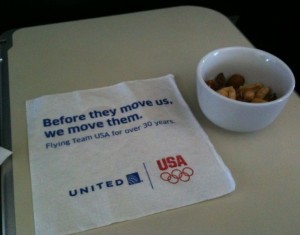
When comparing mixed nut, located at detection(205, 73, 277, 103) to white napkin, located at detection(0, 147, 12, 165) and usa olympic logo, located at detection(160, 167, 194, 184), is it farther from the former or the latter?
white napkin, located at detection(0, 147, 12, 165)

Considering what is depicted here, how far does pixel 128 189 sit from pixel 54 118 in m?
0.15

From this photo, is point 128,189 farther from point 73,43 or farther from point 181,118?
point 73,43

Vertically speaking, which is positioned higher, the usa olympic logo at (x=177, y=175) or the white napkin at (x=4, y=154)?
the white napkin at (x=4, y=154)

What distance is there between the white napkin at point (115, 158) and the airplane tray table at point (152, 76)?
0.04ft

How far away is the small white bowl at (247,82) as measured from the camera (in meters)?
0.38

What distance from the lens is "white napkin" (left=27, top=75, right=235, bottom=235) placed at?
337 mm

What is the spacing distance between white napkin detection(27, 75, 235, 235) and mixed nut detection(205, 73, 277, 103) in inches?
2.1

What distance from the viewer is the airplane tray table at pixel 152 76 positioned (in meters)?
0.33

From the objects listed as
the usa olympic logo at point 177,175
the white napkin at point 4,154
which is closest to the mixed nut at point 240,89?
the usa olympic logo at point 177,175

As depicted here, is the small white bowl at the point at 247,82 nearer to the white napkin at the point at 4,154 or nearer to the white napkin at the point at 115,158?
A: the white napkin at the point at 115,158

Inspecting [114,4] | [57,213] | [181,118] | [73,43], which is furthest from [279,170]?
[114,4]

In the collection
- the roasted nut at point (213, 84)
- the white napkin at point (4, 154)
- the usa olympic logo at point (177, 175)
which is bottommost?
the usa olympic logo at point (177, 175)

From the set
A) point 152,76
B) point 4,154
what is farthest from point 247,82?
point 4,154

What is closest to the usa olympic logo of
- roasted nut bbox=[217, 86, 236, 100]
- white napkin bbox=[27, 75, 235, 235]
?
white napkin bbox=[27, 75, 235, 235]
